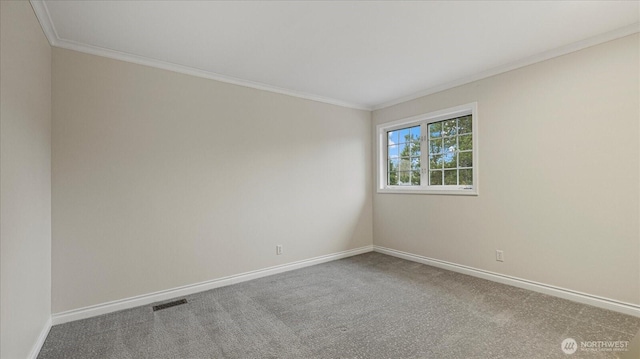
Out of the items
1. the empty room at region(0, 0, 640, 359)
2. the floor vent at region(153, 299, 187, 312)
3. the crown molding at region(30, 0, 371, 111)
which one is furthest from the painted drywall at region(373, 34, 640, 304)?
the floor vent at region(153, 299, 187, 312)

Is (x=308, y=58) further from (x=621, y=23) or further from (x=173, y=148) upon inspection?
(x=621, y=23)

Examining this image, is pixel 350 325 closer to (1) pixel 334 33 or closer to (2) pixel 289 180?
(2) pixel 289 180

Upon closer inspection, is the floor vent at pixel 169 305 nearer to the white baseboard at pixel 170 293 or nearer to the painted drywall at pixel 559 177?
the white baseboard at pixel 170 293

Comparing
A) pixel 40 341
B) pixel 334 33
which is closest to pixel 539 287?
pixel 334 33

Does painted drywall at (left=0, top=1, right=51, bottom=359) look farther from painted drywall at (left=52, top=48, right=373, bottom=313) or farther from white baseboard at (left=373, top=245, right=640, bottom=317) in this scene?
white baseboard at (left=373, top=245, right=640, bottom=317)

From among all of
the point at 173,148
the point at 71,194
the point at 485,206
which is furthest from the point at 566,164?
the point at 71,194

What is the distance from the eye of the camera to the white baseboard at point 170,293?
Answer: 2.51 m

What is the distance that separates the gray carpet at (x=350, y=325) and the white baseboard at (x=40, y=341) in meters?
0.04

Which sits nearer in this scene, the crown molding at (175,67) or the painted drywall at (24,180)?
the painted drywall at (24,180)

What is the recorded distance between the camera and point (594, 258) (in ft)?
8.57

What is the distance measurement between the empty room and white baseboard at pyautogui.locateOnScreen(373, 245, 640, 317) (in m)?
0.02

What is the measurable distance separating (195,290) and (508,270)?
11.6ft

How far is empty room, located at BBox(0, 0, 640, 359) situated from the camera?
6.77ft

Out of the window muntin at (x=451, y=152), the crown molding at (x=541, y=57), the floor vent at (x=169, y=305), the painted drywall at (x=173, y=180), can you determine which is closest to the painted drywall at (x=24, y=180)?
the painted drywall at (x=173, y=180)
